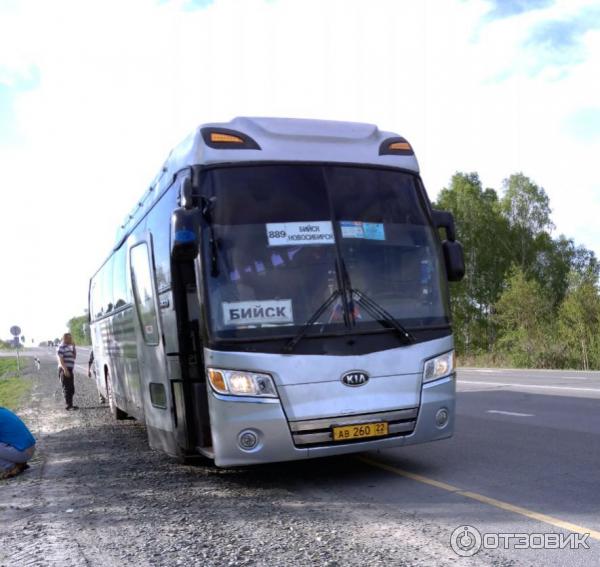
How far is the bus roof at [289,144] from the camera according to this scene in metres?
6.68

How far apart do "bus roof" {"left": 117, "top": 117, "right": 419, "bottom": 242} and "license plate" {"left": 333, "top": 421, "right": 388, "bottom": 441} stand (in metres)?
2.59

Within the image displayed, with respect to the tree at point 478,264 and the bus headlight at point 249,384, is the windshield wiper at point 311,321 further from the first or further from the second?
the tree at point 478,264

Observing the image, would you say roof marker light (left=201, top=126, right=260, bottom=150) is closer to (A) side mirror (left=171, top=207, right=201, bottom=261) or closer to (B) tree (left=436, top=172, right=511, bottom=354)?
(A) side mirror (left=171, top=207, right=201, bottom=261)

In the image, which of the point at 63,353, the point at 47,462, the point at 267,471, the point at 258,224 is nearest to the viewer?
the point at 258,224

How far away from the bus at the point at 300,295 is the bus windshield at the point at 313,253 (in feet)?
0.04

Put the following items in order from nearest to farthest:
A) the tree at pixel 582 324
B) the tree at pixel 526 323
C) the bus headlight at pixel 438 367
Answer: the bus headlight at pixel 438 367 → the tree at pixel 582 324 → the tree at pixel 526 323

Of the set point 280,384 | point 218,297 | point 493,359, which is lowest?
point 493,359

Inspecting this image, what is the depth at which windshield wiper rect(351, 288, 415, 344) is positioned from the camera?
650 centimetres

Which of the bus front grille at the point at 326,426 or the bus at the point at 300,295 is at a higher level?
the bus at the point at 300,295

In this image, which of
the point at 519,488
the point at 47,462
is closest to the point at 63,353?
the point at 47,462

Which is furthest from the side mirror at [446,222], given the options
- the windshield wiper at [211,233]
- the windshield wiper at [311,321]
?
the windshield wiper at [211,233]

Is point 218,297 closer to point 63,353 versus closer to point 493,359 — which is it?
point 63,353

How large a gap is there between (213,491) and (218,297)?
2020 millimetres

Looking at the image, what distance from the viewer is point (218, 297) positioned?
6.24 m
